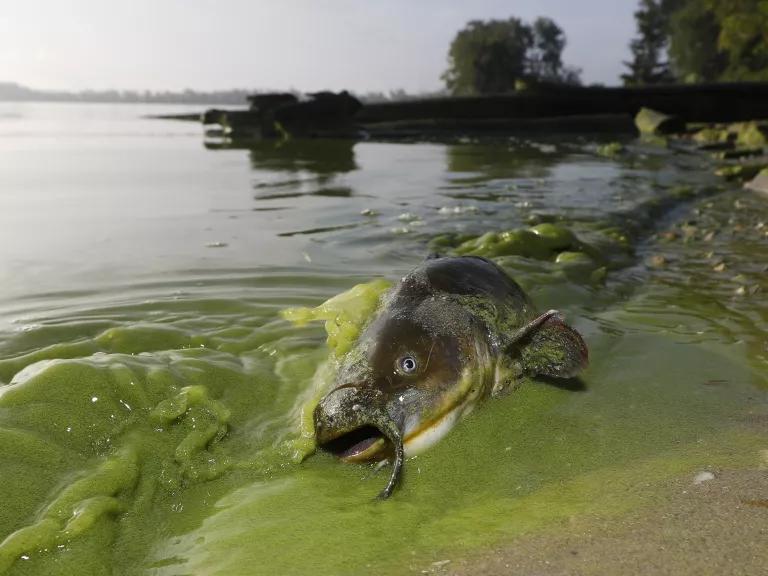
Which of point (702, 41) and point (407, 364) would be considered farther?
point (702, 41)

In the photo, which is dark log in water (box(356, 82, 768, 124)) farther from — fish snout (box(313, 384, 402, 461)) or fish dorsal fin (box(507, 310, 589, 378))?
fish snout (box(313, 384, 402, 461))

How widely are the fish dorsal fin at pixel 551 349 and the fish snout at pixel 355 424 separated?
0.76 m

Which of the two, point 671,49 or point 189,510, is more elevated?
point 671,49

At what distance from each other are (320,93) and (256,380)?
20.5 meters

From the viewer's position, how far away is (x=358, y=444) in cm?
254

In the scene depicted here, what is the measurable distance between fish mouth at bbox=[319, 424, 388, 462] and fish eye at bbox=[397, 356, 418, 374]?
9.7 inches

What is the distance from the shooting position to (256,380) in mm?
3178

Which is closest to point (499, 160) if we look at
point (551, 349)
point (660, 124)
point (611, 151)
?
point (611, 151)

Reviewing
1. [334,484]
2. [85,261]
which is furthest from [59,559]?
[85,261]

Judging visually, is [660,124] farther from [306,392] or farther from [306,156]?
[306,392]

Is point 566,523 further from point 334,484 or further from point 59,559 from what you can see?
point 59,559

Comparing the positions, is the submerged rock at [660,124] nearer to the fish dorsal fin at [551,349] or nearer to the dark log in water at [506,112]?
the dark log in water at [506,112]

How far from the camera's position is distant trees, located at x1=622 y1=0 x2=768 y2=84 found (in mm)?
36062

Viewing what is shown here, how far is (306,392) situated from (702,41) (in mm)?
54855
